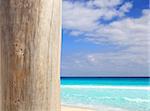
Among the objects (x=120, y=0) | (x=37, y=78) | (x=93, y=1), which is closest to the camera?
(x=37, y=78)

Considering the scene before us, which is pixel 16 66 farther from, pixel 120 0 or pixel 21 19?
pixel 120 0

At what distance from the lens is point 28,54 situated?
96cm

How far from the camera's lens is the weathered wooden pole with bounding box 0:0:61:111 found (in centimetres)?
95

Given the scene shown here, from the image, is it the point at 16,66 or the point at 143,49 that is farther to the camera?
the point at 143,49

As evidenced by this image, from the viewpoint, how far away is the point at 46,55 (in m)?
0.97

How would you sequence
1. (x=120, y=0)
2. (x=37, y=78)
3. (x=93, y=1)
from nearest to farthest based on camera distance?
(x=37, y=78)
(x=93, y=1)
(x=120, y=0)

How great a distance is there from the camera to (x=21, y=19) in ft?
3.14

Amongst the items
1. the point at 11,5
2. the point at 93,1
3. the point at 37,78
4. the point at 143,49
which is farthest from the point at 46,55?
the point at 93,1

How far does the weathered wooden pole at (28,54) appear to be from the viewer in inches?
37.6

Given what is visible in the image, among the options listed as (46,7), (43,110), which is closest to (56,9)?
(46,7)

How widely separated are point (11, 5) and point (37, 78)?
0.23m

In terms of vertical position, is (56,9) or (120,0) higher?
(120,0)

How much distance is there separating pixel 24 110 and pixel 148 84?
30284 mm

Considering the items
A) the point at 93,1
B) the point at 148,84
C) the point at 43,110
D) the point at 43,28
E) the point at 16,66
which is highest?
the point at 93,1
